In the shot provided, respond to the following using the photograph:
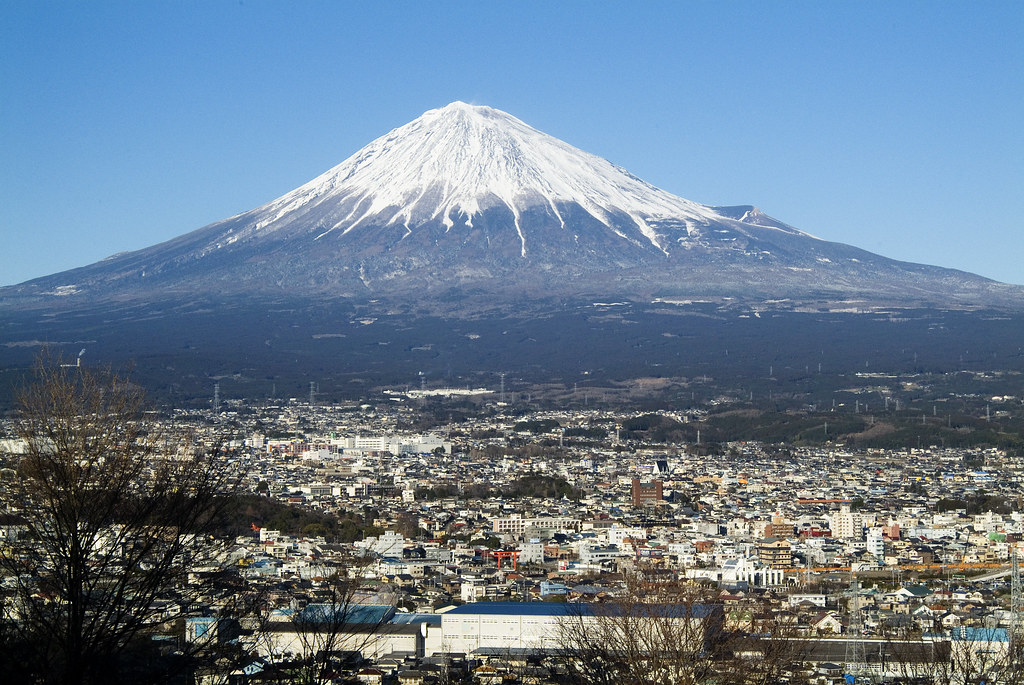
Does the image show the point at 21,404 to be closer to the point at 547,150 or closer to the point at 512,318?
the point at 512,318

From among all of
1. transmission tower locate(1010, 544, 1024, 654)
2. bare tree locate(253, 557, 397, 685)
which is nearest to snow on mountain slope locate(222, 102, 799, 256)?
transmission tower locate(1010, 544, 1024, 654)

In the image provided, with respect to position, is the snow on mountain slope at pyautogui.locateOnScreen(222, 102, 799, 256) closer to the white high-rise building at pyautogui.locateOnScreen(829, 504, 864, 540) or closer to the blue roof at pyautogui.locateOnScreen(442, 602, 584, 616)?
the white high-rise building at pyautogui.locateOnScreen(829, 504, 864, 540)

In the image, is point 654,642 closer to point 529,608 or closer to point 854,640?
point 854,640

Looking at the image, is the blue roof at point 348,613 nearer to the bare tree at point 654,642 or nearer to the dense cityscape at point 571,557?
the dense cityscape at point 571,557

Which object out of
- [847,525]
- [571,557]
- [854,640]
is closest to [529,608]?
[854,640]

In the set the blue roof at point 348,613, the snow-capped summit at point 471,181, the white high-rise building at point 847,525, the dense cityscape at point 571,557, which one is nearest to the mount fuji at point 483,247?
the snow-capped summit at point 471,181

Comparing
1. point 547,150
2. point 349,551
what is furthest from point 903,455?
point 547,150
